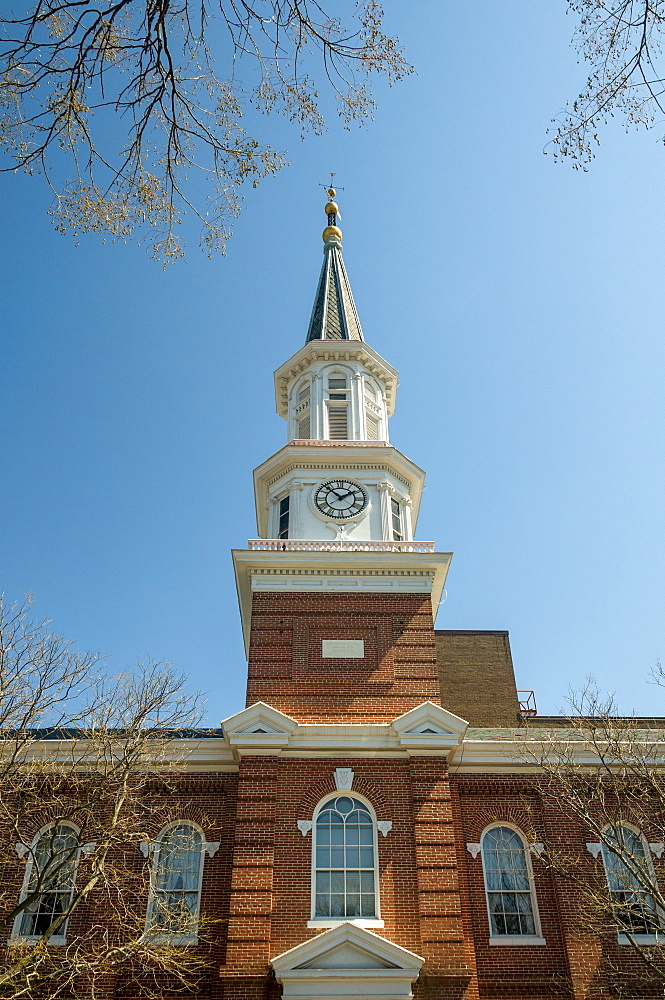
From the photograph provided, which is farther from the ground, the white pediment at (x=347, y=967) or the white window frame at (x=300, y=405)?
the white window frame at (x=300, y=405)

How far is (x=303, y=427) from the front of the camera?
2830 centimetres

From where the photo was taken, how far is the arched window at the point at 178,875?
17359 mm

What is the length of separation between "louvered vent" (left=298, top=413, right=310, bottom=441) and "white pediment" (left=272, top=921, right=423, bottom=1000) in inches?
620

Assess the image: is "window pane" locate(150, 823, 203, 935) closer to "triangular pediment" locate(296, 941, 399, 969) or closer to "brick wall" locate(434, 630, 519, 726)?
"triangular pediment" locate(296, 941, 399, 969)

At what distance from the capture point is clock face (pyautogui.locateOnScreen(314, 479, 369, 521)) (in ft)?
80.5

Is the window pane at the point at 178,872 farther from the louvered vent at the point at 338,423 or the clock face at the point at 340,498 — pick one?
the louvered vent at the point at 338,423

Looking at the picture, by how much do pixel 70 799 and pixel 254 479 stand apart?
11.6m

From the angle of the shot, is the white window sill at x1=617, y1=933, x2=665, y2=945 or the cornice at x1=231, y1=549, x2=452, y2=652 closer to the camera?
the white window sill at x1=617, y1=933, x2=665, y2=945

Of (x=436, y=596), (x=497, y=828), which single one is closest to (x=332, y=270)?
(x=436, y=596)

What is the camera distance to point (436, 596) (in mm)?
24594

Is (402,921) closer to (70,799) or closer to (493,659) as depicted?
(70,799)

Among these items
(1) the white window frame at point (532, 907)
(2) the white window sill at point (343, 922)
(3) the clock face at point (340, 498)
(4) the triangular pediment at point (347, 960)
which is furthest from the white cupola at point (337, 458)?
(4) the triangular pediment at point (347, 960)

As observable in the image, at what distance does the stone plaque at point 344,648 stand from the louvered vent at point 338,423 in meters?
7.90

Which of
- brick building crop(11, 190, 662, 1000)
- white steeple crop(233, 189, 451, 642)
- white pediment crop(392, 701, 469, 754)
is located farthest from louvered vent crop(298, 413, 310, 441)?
white pediment crop(392, 701, 469, 754)
